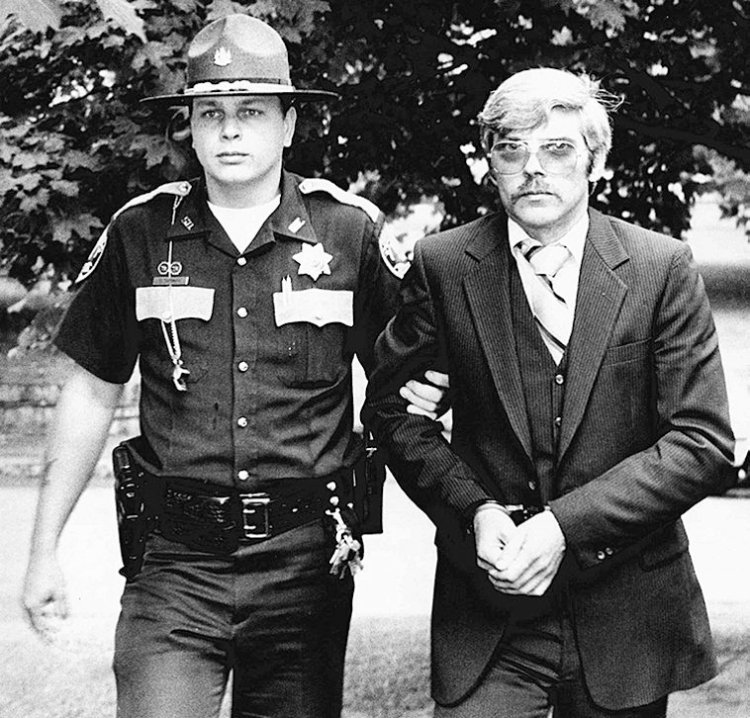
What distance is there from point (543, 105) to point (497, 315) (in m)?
0.43

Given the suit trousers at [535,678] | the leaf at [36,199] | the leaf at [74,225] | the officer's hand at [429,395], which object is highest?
the leaf at [36,199]

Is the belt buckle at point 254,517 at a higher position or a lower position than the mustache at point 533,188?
lower

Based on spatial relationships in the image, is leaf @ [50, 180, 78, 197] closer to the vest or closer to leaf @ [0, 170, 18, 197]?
leaf @ [0, 170, 18, 197]

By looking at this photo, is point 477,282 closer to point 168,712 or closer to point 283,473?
point 283,473

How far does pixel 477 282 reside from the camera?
307 cm

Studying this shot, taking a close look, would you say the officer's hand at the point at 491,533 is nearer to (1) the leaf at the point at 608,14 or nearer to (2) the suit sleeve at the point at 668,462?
(2) the suit sleeve at the point at 668,462

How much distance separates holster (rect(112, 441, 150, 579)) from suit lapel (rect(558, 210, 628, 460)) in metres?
1.00

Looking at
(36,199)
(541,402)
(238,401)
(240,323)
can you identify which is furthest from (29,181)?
(541,402)

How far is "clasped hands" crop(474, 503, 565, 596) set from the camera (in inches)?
112

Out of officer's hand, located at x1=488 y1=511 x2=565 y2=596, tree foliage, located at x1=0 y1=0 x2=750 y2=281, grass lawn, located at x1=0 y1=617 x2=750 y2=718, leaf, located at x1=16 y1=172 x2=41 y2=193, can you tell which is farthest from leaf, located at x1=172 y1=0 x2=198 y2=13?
grass lawn, located at x1=0 y1=617 x2=750 y2=718

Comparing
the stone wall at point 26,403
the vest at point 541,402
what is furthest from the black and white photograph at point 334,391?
the stone wall at point 26,403

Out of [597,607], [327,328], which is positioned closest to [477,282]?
[327,328]

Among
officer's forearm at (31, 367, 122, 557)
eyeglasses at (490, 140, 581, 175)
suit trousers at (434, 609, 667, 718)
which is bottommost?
suit trousers at (434, 609, 667, 718)

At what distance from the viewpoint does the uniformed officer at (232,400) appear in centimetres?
326
